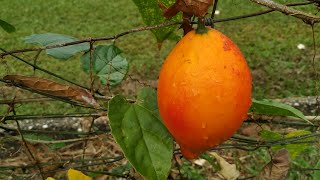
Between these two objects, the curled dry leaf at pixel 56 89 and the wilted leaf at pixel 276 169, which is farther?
the wilted leaf at pixel 276 169

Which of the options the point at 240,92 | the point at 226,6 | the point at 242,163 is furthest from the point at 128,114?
the point at 226,6

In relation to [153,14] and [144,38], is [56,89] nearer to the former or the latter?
[153,14]

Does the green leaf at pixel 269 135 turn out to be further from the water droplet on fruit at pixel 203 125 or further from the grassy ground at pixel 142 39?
the grassy ground at pixel 142 39

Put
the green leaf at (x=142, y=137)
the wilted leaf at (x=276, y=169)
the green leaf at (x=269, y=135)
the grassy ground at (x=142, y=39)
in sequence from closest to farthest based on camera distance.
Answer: the green leaf at (x=142, y=137)
the wilted leaf at (x=276, y=169)
the green leaf at (x=269, y=135)
the grassy ground at (x=142, y=39)

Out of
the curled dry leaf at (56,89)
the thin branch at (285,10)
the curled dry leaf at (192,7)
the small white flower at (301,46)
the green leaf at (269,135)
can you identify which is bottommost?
the green leaf at (269,135)

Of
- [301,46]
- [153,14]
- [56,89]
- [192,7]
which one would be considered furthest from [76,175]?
[301,46]

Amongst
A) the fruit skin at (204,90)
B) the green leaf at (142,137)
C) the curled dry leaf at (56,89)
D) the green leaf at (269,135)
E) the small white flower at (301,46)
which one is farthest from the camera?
the small white flower at (301,46)

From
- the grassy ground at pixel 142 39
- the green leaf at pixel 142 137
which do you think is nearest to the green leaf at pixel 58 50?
the green leaf at pixel 142 137
